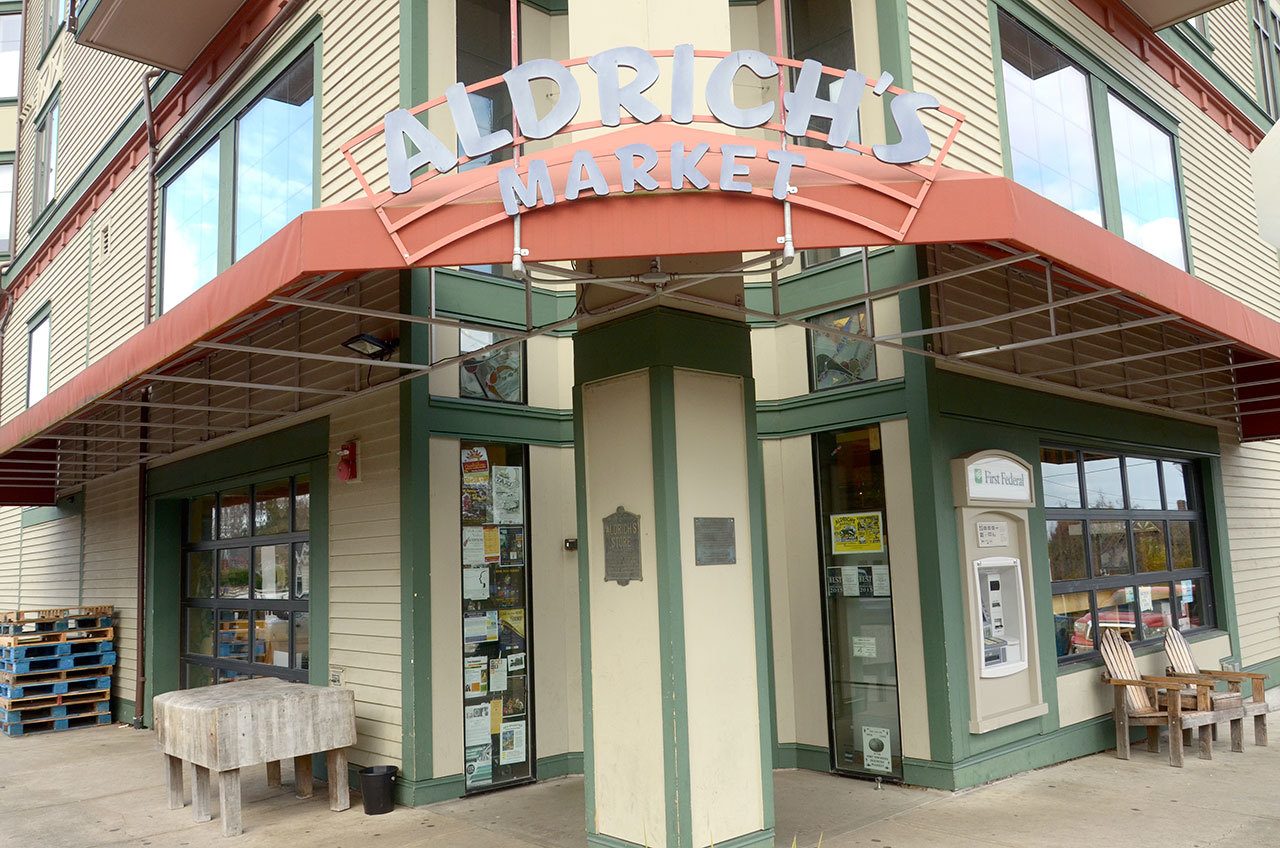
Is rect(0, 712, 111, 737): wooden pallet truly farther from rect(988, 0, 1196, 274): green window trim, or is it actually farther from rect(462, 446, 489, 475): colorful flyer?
rect(988, 0, 1196, 274): green window trim

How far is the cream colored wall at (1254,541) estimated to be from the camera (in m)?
13.0

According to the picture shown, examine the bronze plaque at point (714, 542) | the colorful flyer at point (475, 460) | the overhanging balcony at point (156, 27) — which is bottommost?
the bronze plaque at point (714, 542)

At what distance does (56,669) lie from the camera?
13570 mm

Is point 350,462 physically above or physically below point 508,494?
above

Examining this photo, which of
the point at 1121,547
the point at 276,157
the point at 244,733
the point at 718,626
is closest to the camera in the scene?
the point at 718,626

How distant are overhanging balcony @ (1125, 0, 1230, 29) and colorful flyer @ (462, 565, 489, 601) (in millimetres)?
9782

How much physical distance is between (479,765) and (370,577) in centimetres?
185

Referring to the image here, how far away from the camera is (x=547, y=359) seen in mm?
9633

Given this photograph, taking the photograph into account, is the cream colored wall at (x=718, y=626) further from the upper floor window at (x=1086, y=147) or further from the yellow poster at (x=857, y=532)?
the upper floor window at (x=1086, y=147)

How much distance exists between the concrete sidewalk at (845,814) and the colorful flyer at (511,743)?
0.31m

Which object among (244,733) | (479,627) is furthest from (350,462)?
(244,733)

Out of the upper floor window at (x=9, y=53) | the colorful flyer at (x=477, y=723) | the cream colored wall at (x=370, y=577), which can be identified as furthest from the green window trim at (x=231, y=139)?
the upper floor window at (x=9, y=53)

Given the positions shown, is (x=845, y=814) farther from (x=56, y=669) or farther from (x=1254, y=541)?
(x=56, y=669)

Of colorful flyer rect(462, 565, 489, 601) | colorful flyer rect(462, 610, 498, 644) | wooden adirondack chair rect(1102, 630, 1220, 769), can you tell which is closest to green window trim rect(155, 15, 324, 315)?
colorful flyer rect(462, 565, 489, 601)
